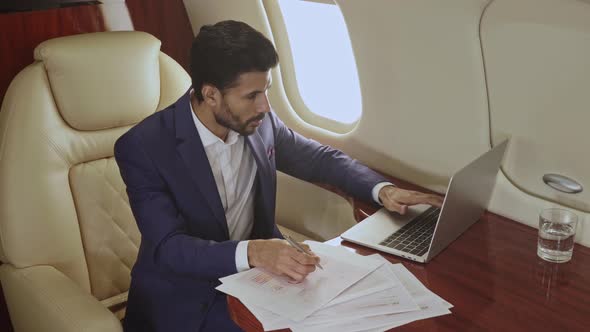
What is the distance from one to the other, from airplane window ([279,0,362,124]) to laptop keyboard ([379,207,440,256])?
0.62 m

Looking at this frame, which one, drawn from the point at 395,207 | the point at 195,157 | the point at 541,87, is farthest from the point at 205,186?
the point at 541,87


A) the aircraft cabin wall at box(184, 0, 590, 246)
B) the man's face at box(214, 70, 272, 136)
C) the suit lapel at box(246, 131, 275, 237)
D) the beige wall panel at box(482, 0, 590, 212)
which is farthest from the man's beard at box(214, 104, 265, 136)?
the beige wall panel at box(482, 0, 590, 212)

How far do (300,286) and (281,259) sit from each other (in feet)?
0.25

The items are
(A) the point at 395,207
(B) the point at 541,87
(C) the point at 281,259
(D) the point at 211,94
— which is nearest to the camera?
(C) the point at 281,259

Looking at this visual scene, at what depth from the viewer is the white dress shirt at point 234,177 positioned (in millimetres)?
1941

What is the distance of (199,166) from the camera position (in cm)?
186

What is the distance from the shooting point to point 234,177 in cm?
200

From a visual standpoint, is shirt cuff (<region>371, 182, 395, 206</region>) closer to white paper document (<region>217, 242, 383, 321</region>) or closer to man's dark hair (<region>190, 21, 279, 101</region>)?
white paper document (<region>217, 242, 383, 321</region>)

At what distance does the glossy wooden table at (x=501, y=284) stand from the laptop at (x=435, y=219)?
0.03m

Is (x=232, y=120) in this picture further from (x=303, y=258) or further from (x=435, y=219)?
(x=435, y=219)

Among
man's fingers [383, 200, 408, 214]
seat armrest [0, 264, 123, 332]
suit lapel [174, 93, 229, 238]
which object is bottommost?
seat armrest [0, 264, 123, 332]

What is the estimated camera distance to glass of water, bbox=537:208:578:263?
5.71 ft

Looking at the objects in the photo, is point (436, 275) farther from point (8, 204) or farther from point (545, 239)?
point (8, 204)

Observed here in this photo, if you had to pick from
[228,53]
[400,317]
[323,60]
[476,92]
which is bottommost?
[400,317]
